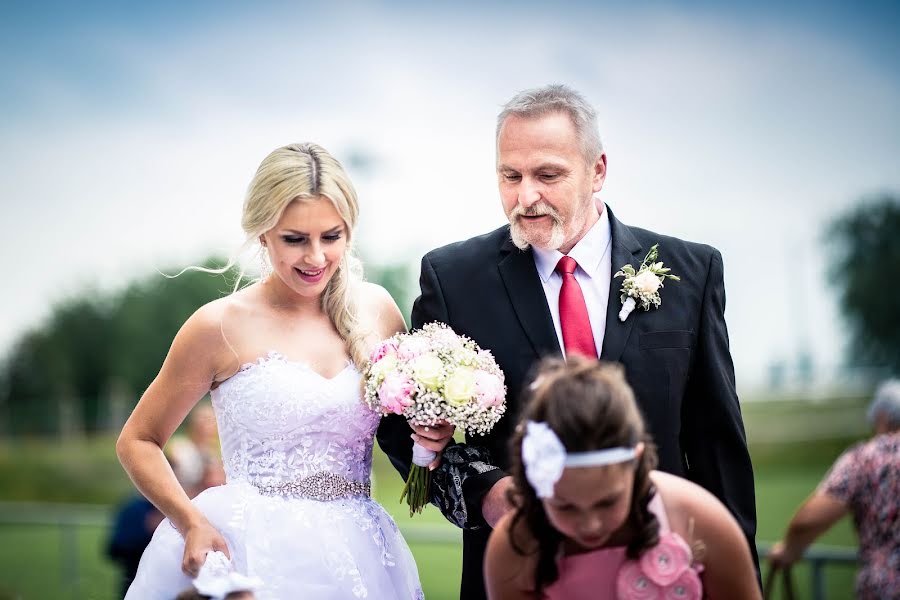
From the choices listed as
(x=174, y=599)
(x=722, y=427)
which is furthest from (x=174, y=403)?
A: (x=722, y=427)

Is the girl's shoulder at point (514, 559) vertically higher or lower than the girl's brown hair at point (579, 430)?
lower

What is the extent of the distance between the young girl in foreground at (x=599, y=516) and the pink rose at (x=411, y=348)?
2.55 feet

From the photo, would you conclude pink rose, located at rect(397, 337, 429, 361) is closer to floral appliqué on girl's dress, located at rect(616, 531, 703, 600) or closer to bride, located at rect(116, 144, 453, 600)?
bride, located at rect(116, 144, 453, 600)

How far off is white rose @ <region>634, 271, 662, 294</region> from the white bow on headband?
1.11 metres

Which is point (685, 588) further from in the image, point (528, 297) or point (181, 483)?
point (181, 483)

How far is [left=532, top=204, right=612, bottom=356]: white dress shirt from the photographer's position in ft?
12.8

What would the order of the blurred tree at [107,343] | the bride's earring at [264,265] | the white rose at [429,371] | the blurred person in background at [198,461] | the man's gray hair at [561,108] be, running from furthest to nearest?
the blurred tree at [107,343]
the blurred person in background at [198,461]
the bride's earring at [264,265]
the man's gray hair at [561,108]
the white rose at [429,371]

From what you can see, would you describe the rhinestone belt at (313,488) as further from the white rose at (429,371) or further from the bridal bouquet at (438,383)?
the white rose at (429,371)

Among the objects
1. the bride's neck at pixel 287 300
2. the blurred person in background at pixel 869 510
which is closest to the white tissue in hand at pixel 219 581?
the bride's neck at pixel 287 300

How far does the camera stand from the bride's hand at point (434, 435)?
3734 mm

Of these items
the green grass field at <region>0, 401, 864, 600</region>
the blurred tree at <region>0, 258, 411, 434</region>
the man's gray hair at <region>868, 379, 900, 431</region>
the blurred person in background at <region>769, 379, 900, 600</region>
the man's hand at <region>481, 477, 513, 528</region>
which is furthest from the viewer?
the blurred tree at <region>0, 258, 411, 434</region>

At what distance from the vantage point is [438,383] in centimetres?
361

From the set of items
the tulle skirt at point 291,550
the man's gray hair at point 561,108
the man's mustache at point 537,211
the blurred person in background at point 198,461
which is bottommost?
the blurred person in background at point 198,461

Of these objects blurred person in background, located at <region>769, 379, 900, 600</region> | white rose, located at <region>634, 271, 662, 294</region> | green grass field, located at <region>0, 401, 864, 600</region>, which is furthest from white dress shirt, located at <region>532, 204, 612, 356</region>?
green grass field, located at <region>0, 401, 864, 600</region>
